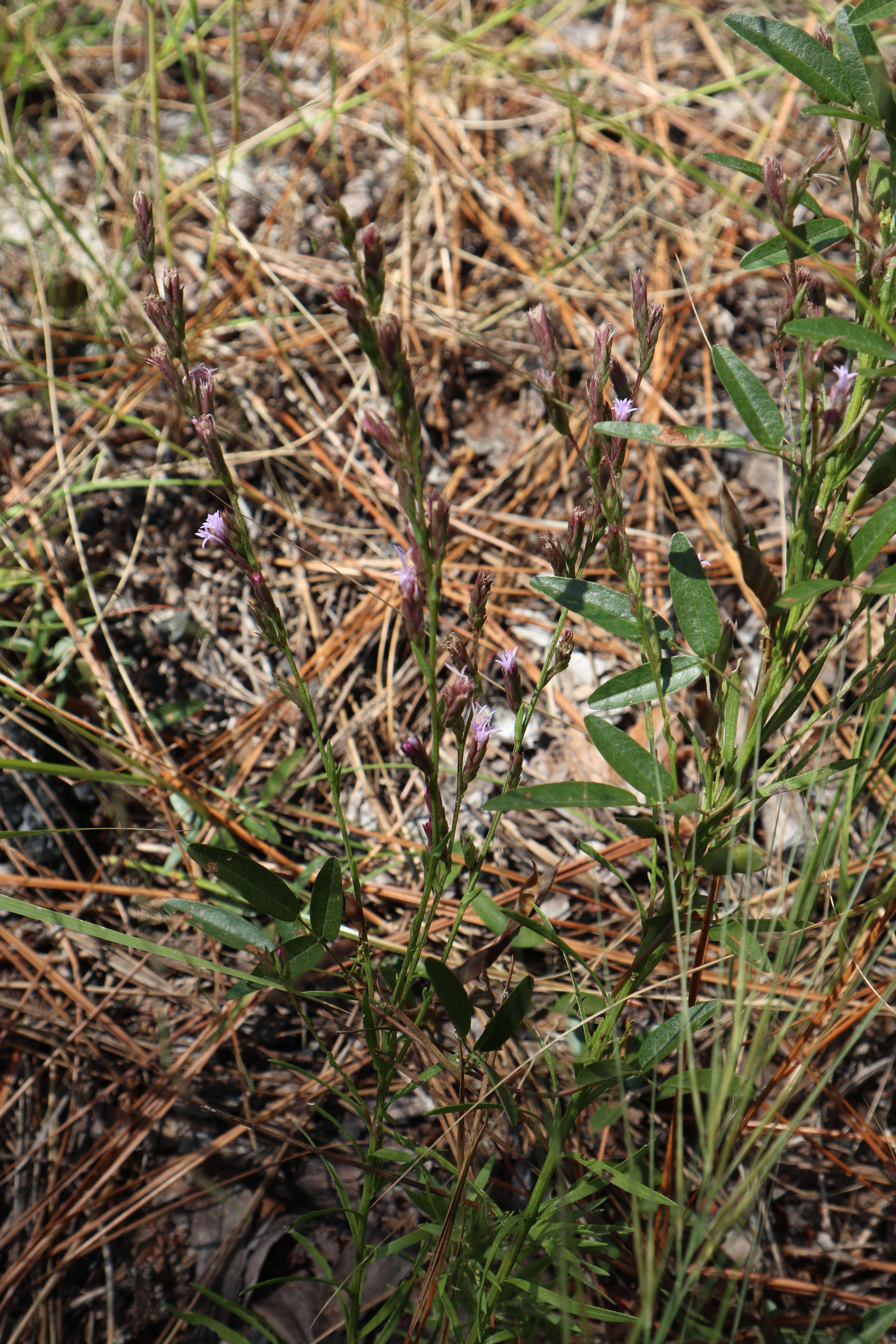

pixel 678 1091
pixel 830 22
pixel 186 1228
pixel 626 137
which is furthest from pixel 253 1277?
pixel 830 22

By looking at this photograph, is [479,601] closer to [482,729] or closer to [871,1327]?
[482,729]

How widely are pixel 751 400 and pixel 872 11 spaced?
18.3 inches

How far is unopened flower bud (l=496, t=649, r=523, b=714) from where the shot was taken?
3.65 ft

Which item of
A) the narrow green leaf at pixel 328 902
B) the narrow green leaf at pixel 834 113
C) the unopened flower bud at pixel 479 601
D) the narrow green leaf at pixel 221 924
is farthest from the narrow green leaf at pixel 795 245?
the narrow green leaf at pixel 221 924

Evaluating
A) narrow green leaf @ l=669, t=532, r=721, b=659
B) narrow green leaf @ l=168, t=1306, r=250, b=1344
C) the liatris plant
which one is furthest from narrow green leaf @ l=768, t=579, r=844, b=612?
narrow green leaf @ l=168, t=1306, r=250, b=1344

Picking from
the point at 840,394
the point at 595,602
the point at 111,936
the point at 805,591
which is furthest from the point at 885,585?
the point at 111,936

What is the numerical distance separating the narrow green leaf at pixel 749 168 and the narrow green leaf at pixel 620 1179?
3.58 ft

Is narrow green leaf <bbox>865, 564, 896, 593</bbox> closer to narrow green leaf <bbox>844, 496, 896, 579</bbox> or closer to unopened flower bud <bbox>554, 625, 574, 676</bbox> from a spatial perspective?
narrow green leaf <bbox>844, 496, 896, 579</bbox>

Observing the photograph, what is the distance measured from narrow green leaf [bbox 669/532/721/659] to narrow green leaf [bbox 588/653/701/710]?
22 millimetres

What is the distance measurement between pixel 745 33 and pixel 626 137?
1.79m

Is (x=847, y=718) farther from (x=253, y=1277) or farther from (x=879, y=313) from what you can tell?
(x=253, y=1277)

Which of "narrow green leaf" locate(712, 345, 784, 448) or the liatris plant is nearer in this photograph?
the liatris plant

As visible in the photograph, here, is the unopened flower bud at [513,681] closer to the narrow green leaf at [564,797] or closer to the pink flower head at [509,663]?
the pink flower head at [509,663]

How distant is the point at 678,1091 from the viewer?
960 mm
